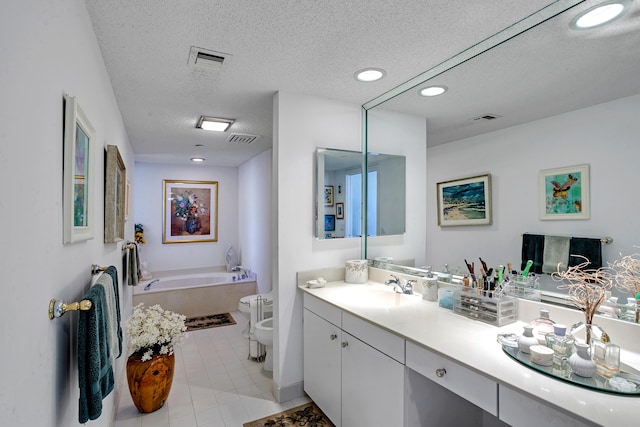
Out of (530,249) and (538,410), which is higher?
(530,249)

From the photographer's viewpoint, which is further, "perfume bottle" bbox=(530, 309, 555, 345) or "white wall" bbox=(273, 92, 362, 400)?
"white wall" bbox=(273, 92, 362, 400)

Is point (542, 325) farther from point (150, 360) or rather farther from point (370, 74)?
point (150, 360)

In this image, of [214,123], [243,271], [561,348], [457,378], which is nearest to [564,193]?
[561,348]

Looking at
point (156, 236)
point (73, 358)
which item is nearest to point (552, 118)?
point (73, 358)

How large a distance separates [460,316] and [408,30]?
4.87 feet

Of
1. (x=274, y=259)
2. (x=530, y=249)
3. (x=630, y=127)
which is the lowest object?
(x=274, y=259)

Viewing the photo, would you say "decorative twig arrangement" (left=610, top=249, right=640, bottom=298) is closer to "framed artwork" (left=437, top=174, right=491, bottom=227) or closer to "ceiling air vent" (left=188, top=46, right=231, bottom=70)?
"framed artwork" (left=437, top=174, right=491, bottom=227)

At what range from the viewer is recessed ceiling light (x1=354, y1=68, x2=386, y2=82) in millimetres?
2042

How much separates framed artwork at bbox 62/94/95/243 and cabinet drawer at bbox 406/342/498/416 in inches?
55.9

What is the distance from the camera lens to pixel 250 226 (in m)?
5.19

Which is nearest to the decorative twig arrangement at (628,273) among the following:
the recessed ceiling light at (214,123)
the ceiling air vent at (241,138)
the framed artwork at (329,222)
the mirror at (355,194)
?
the mirror at (355,194)

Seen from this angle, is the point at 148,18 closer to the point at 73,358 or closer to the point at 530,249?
the point at 73,358

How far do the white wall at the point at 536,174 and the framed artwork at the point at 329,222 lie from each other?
74 centimetres

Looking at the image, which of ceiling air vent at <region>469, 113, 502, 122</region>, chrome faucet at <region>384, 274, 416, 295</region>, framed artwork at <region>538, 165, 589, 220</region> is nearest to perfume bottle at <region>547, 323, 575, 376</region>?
framed artwork at <region>538, 165, 589, 220</region>
